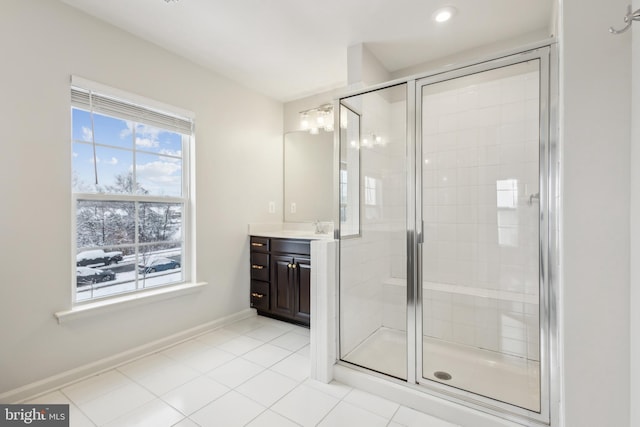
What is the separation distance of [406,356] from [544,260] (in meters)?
1.04

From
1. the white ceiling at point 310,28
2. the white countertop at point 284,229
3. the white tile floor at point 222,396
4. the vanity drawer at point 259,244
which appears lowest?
the white tile floor at point 222,396

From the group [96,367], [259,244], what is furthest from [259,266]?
[96,367]

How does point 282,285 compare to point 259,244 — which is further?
point 259,244

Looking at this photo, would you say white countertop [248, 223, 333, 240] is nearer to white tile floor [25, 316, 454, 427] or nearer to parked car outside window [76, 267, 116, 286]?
white tile floor [25, 316, 454, 427]

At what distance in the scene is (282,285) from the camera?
3053 millimetres

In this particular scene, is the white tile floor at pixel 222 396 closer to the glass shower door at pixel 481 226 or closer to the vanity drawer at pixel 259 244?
the glass shower door at pixel 481 226

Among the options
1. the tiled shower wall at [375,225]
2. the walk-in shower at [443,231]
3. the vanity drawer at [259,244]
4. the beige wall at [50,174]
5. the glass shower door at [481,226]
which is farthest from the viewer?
the vanity drawer at [259,244]

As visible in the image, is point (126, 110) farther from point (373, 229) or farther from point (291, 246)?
point (373, 229)

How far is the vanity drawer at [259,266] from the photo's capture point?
3188mm

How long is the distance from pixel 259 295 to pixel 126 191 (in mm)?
1680

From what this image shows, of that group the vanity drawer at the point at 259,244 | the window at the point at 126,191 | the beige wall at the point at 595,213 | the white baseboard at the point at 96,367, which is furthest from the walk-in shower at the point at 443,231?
the window at the point at 126,191

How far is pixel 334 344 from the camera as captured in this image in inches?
84.0

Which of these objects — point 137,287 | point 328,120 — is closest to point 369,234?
point 328,120

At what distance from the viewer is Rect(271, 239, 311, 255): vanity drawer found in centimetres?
287
